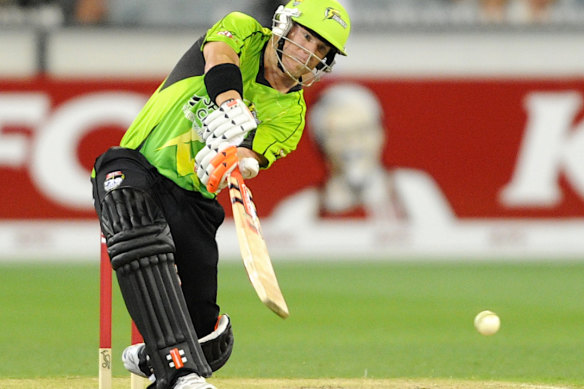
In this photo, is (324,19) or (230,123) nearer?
(230,123)

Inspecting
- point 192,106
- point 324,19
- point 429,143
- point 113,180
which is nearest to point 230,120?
point 192,106

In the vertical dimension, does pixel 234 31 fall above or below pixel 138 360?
above

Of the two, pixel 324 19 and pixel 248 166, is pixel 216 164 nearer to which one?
pixel 248 166

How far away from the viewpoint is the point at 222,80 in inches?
166

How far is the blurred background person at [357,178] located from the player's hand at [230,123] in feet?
21.5

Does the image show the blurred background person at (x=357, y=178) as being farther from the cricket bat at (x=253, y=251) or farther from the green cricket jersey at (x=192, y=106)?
the cricket bat at (x=253, y=251)

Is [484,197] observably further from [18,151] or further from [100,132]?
[18,151]

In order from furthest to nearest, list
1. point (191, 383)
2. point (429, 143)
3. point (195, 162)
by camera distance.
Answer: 1. point (429, 143)
2. point (195, 162)
3. point (191, 383)

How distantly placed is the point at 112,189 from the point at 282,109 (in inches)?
34.9

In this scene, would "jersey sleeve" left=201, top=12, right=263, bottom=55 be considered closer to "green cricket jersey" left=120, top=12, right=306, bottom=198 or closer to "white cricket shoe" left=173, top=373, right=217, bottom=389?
"green cricket jersey" left=120, top=12, right=306, bottom=198

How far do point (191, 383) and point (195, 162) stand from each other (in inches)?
33.3

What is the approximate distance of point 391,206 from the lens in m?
10.8

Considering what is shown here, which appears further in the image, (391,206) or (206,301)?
(391,206)

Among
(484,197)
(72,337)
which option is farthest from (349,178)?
(72,337)
